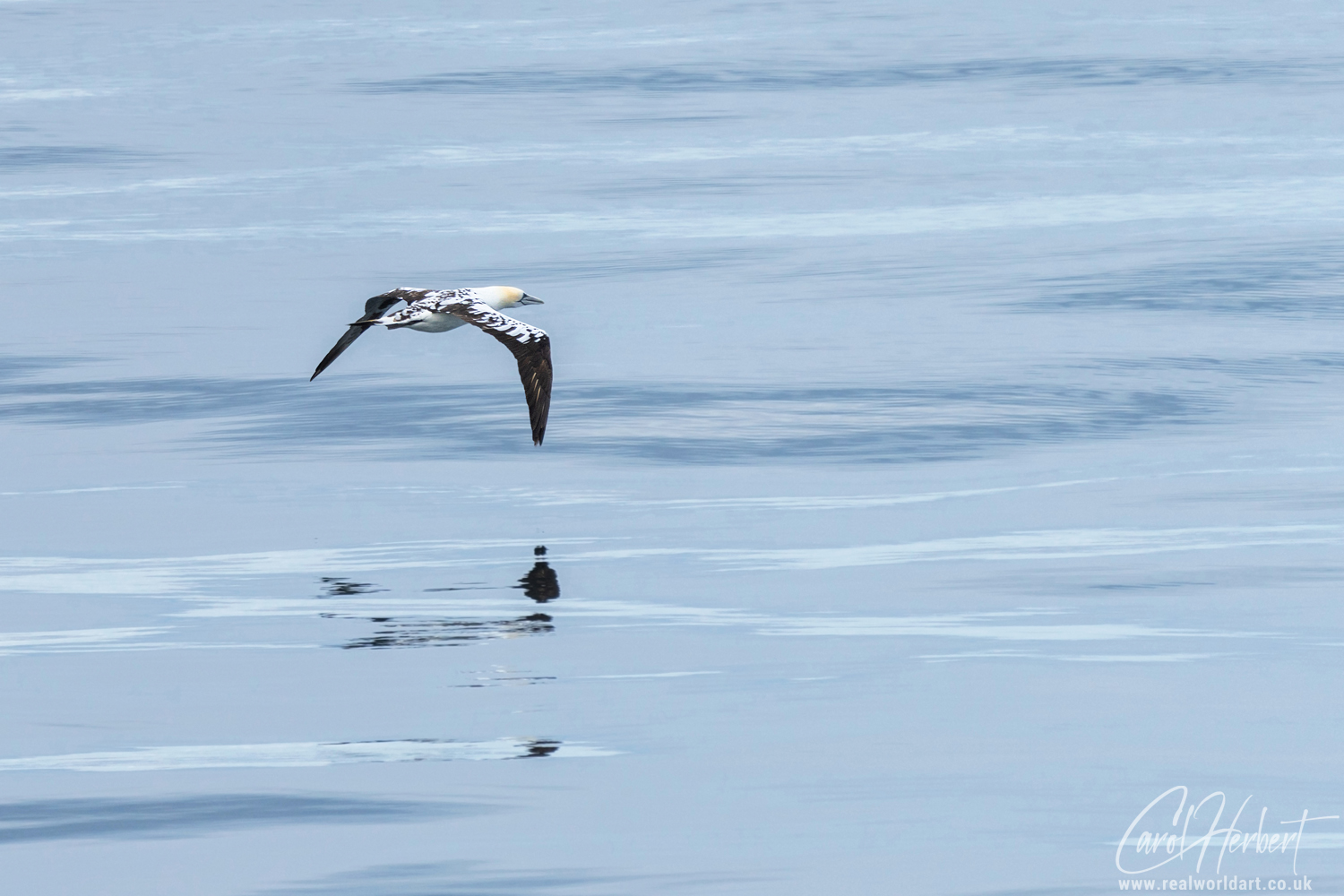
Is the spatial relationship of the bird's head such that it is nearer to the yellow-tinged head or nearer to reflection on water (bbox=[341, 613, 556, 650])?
the yellow-tinged head

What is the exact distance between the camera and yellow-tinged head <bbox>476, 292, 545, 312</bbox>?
1354cm

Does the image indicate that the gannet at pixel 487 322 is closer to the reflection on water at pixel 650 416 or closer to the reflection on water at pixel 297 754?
the reflection on water at pixel 650 416

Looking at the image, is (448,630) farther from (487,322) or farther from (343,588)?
(487,322)

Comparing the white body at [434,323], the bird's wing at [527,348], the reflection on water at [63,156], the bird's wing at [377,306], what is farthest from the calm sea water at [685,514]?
the white body at [434,323]

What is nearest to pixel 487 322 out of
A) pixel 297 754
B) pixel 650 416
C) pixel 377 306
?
pixel 377 306

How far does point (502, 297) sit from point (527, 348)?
1.29 metres

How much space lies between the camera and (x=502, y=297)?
13.7 m

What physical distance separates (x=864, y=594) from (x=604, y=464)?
319cm

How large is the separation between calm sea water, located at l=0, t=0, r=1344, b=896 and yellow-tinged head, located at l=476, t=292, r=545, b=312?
715 mm

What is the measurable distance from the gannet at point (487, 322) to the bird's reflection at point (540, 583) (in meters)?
1.94

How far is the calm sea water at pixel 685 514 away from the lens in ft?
22.6

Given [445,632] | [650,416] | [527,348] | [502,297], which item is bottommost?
[445,632]

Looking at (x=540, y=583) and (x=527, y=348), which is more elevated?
(x=527, y=348)

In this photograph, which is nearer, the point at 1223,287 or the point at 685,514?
Answer: the point at 685,514
